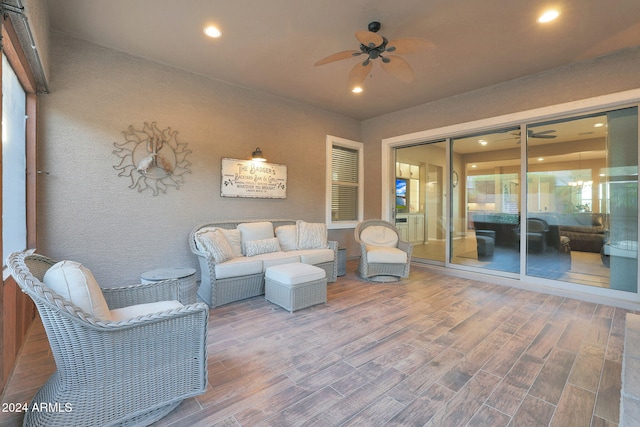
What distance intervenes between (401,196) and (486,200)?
167 cm

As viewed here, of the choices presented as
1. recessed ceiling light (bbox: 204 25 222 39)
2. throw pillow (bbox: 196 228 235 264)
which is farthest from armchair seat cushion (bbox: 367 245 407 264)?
recessed ceiling light (bbox: 204 25 222 39)

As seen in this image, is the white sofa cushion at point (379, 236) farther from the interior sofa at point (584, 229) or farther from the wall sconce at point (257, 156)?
the interior sofa at point (584, 229)

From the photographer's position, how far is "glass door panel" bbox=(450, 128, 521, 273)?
444 cm

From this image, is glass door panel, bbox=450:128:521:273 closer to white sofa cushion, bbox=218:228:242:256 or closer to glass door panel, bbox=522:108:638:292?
glass door panel, bbox=522:108:638:292

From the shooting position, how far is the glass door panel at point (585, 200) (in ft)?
11.3

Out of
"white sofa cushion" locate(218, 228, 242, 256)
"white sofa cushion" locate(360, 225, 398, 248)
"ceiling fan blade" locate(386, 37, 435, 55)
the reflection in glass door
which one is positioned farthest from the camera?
the reflection in glass door

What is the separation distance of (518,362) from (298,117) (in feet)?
15.4

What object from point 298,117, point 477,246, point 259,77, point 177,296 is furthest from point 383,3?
point 477,246

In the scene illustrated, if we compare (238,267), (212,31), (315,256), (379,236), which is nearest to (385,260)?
(379,236)

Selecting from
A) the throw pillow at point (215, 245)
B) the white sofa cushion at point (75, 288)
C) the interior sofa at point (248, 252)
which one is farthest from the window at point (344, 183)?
the white sofa cushion at point (75, 288)

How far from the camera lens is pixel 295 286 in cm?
314

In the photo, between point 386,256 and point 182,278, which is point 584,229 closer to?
point 386,256

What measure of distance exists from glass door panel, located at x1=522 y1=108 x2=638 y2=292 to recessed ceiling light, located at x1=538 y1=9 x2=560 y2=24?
5.67 ft

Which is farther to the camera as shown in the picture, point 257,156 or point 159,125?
point 257,156
